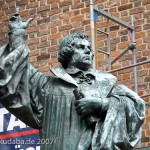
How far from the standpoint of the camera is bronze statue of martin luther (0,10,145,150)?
6031 millimetres

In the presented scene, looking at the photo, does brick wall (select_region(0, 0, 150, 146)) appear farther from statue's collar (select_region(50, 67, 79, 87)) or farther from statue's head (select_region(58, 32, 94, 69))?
statue's collar (select_region(50, 67, 79, 87))

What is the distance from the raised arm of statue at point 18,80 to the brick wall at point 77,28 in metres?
8.11

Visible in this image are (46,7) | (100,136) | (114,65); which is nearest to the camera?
(100,136)

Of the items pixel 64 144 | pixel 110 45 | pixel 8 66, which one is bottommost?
pixel 64 144

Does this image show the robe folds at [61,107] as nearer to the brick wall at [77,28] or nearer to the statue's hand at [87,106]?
the statue's hand at [87,106]

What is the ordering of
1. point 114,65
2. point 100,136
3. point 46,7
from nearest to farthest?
point 100,136 → point 114,65 → point 46,7

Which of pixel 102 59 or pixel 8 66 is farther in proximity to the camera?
pixel 102 59

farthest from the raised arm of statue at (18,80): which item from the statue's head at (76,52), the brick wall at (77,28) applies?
the brick wall at (77,28)

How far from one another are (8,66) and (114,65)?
8946 mm

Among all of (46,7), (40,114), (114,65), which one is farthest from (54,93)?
(46,7)

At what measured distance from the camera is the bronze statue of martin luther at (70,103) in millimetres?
6031

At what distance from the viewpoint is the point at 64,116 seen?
610 centimetres

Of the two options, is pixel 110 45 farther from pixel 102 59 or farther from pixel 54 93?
pixel 54 93

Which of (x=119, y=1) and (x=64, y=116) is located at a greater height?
(x=119, y=1)
